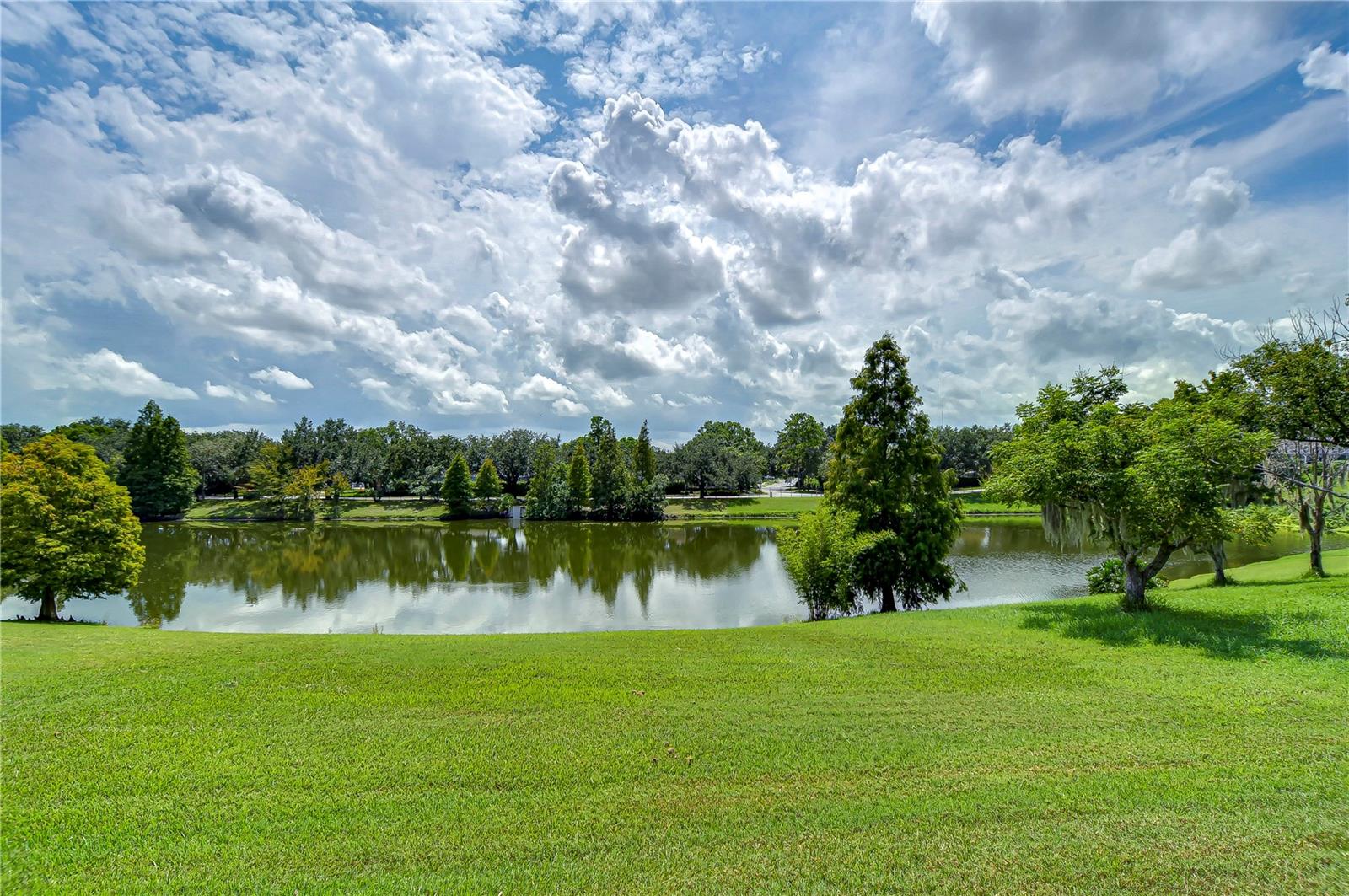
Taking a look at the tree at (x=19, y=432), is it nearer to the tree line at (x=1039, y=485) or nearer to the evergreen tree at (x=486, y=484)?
the evergreen tree at (x=486, y=484)

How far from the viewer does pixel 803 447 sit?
90.4 m

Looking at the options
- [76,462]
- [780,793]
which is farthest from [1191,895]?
[76,462]

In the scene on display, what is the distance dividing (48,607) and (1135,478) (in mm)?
29954

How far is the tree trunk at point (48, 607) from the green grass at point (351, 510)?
47551mm

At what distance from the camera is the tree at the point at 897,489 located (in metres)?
19.4

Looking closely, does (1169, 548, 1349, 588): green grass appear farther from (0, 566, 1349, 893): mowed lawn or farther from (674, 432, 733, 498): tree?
(674, 432, 733, 498): tree

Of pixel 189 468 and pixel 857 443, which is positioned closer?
pixel 857 443

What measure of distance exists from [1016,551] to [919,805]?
35242 mm

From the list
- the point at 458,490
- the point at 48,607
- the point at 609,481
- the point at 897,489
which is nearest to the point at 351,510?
the point at 458,490

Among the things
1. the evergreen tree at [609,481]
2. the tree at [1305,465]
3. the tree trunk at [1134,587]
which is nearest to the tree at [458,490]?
the evergreen tree at [609,481]

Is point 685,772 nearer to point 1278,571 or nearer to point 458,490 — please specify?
point 1278,571

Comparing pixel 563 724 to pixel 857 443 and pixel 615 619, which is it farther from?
pixel 857 443

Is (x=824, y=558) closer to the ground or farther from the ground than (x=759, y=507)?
closer to the ground

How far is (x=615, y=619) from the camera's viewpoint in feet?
68.0
